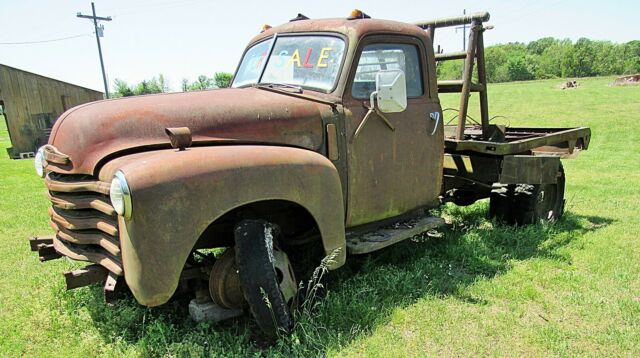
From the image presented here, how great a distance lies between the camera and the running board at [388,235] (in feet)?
12.8

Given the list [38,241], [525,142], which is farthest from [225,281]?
[525,142]

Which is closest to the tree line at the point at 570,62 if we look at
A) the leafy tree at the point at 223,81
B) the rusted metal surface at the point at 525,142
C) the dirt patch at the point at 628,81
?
the dirt patch at the point at 628,81

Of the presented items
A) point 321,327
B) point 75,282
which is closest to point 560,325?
point 321,327

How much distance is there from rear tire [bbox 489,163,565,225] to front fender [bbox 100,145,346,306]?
3459mm

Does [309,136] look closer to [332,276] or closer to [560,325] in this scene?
[332,276]

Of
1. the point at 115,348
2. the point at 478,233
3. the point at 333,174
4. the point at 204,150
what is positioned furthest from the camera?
the point at 478,233

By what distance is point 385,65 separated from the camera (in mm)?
4281

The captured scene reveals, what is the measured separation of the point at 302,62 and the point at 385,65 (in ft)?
2.36

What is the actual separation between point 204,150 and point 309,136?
0.94m

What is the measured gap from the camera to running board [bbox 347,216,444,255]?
3.90 m

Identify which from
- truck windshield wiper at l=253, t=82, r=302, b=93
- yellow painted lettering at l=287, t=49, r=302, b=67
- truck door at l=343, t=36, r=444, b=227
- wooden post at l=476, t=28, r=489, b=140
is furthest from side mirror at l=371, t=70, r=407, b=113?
wooden post at l=476, t=28, r=489, b=140

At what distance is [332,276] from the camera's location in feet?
14.2

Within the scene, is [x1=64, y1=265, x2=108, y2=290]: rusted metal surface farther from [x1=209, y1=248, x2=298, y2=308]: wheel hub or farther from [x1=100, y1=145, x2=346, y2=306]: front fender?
[x1=209, y1=248, x2=298, y2=308]: wheel hub

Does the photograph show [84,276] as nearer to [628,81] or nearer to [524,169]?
[524,169]
